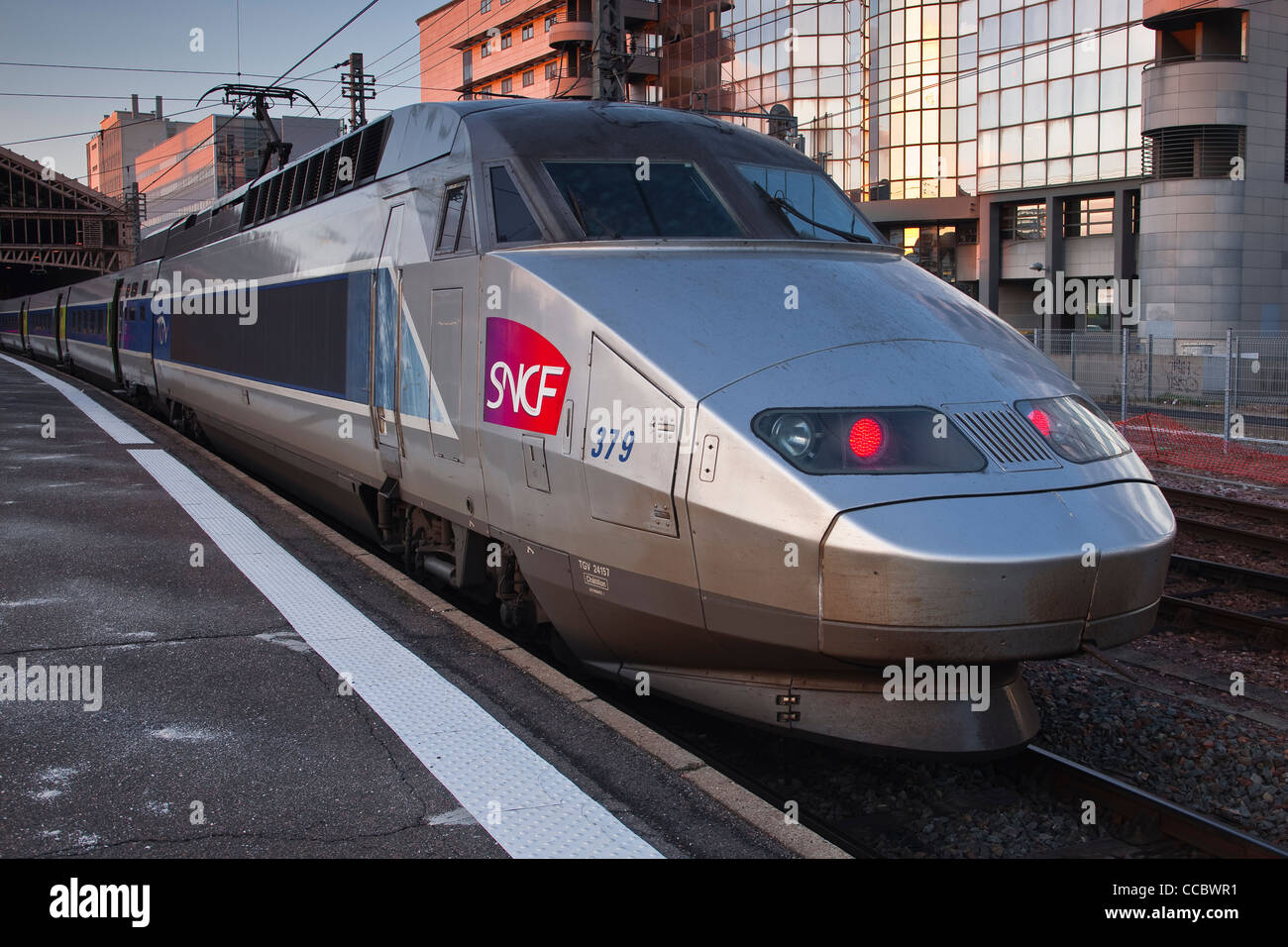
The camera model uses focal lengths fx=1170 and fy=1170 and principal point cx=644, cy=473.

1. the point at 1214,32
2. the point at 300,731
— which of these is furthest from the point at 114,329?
the point at 1214,32

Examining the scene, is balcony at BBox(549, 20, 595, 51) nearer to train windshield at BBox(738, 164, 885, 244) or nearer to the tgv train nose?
train windshield at BBox(738, 164, 885, 244)

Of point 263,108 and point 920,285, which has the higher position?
point 263,108

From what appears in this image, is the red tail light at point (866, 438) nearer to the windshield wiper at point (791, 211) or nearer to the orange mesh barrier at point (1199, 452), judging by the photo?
the windshield wiper at point (791, 211)

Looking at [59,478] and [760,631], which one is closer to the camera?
[760,631]

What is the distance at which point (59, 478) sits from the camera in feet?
35.6

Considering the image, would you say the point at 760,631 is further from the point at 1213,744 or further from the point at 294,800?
the point at 1213,744

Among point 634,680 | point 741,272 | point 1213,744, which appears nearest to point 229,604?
point 634,680

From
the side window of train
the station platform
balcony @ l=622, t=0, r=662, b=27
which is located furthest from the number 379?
balcony @ l=622, t=0, r=662, b=27

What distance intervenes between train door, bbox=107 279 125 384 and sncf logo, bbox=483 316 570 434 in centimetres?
1781

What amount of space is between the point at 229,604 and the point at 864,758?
353cm

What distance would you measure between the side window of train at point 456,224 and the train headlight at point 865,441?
236 cm

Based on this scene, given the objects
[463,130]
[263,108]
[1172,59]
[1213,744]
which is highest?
[1172,59]

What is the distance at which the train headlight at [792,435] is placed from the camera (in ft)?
13.7

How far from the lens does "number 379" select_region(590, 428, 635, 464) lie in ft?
15.0
